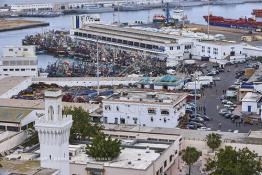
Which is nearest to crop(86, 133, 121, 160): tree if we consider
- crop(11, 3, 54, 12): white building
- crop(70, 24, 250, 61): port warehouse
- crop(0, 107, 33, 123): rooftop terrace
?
crop(0, 107, 33, 123): rooftop terrace

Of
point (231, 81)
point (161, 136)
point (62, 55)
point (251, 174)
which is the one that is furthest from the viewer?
point (62, 55)

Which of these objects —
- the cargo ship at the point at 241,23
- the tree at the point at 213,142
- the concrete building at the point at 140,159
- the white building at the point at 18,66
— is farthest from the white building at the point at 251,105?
the cargo ship at the point at 241,23

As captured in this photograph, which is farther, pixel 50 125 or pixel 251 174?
pixel 251 174

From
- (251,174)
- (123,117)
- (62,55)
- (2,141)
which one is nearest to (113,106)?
(123,117)

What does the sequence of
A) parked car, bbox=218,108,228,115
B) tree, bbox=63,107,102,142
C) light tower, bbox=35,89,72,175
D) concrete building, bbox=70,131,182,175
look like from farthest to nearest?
parked car, bbox=218,108,228,115 < tree, bbox=63,107,102,142 < concrete building, bbox=70,131,182,175 < light tower, bbox=35,89,72,175

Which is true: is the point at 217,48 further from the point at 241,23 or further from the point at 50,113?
the point at 50,113

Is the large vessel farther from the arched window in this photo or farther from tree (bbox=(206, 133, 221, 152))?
the arched window

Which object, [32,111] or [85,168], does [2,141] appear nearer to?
[32,111]
